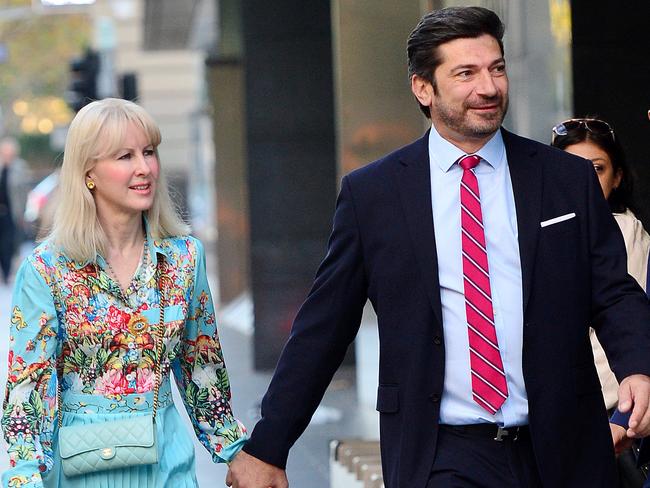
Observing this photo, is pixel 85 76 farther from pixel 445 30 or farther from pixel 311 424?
pixel 445 30

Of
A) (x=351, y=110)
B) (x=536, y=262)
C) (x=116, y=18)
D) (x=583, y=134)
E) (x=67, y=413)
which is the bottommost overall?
A: (x=67, y=413)

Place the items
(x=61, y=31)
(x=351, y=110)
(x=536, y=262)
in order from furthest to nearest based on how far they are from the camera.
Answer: (x=61, y=31) → (x=351, y=110) → (x=536, y=262)

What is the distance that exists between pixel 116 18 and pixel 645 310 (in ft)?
170

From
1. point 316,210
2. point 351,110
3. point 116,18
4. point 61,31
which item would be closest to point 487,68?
point 351,110

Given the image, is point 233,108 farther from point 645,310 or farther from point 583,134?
point 645,310

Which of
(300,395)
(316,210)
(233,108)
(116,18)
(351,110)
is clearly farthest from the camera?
(116,18)

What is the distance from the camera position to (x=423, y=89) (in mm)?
4742

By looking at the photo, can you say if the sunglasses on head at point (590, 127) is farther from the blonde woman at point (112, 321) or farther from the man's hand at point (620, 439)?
the blonde woman at point (112, 321)

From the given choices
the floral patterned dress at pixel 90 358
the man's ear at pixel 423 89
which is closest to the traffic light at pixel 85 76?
the floral patterned dress at pixel 90 358

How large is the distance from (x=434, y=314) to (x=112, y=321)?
1.00 m

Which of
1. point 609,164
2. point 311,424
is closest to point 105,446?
point 609,164

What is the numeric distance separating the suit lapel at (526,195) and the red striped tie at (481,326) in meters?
0.11

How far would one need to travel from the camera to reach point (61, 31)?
2621 inches

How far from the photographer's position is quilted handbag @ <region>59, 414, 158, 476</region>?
4.69m
